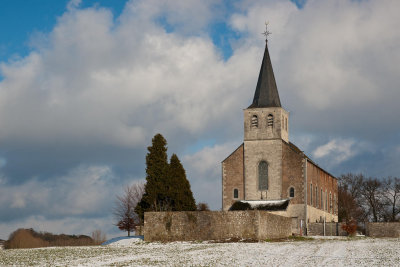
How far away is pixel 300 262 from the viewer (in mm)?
27516

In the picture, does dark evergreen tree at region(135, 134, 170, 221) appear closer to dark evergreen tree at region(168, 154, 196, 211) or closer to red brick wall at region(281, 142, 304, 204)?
dark evergreen tree at region(168, 154, 196, 211)

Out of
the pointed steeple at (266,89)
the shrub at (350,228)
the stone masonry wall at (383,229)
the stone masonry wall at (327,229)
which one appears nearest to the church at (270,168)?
the pointed steeple at (266,89)

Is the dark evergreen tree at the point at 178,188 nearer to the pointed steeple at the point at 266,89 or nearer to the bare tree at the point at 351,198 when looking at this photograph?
the pointed steeple at the point at 266,89

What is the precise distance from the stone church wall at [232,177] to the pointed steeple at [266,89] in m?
5.38

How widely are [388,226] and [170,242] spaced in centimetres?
2273

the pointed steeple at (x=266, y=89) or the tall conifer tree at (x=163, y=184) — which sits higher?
the pointed steeple at (x=266, y=89)

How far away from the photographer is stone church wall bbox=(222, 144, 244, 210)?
215 feet

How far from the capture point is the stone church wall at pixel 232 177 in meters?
65.4

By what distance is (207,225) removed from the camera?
42.6 metres

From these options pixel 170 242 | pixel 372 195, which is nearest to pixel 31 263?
pixel 170 242

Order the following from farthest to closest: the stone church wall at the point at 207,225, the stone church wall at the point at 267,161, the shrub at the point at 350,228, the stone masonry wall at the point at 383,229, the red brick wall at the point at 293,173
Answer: the stone church wall at the point at 267,161 → the red brick wall at the point at 293,173 → the shrub at the point at 350,228 → the stone masonry wall at the point at 383,229 → the stone church wall at the point at 207,225

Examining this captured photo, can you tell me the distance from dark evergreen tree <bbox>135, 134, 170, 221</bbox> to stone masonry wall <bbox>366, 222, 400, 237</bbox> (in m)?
19.9

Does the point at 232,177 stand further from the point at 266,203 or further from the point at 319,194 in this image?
the point at 319,194

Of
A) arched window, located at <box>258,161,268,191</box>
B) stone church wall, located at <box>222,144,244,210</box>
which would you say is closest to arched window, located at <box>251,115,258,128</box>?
stone church wall, located at <box>222,144,244,210</box>
